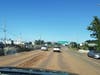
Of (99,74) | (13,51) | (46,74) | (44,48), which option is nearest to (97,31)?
(44,48)

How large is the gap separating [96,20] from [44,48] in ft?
75.1

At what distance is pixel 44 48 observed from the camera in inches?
4400

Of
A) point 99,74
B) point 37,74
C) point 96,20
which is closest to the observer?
point 37,74

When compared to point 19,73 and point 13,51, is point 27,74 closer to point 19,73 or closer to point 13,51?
point 19,73

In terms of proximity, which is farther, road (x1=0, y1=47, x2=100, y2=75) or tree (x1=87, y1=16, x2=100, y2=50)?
tree (x1=87, y1=16, x2=100, y2=50)

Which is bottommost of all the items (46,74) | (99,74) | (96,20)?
(99,74)

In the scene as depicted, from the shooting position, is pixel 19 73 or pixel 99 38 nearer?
pixel 19 73

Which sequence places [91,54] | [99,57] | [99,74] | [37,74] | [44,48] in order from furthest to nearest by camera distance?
[44,48], [91,54], [99,57], [99,74], [37,74]

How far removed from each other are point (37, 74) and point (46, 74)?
147 millimetres

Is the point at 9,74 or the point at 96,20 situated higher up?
the point at 96,20

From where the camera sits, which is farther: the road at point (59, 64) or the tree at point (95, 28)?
the tree at point (95, 28)

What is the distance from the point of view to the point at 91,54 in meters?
65.8

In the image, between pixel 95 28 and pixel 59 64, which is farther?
pixel 95 28

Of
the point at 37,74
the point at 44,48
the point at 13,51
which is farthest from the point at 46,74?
the point at 44,48
